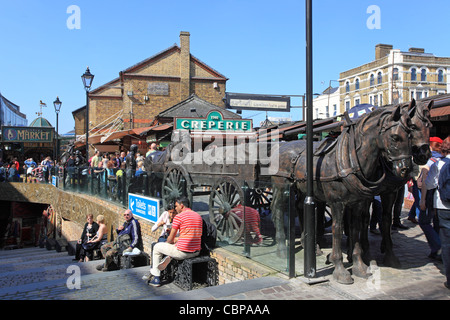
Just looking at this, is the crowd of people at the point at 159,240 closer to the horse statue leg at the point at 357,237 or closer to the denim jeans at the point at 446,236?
the horse statue leg at the point at 357,237

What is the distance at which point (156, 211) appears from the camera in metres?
9.28

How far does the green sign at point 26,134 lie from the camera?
31781mm

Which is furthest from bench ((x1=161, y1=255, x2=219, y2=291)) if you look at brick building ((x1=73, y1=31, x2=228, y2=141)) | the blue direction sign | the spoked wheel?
brick building ((x1=73, y1=31, x2=228, y2=141))

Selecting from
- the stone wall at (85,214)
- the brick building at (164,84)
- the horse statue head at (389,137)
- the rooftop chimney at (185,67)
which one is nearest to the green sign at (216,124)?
the stone wall at (85,214)

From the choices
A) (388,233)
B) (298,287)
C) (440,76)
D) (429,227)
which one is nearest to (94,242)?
(298,287)

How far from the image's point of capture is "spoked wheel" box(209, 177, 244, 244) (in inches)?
257

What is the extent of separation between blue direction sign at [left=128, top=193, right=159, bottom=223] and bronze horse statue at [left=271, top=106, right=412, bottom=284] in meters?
4.57

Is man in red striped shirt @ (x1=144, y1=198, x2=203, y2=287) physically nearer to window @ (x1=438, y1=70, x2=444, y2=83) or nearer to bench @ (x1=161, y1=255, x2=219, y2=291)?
bench @ (x1=161, y1=255, x2=219, y2=291)

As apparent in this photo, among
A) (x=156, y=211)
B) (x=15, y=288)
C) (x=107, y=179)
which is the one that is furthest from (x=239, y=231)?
(x=107, y=179)

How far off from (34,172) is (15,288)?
19.0 m

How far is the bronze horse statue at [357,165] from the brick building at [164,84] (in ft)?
83.6

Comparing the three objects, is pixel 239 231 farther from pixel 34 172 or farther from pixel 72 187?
pixel 34 172
